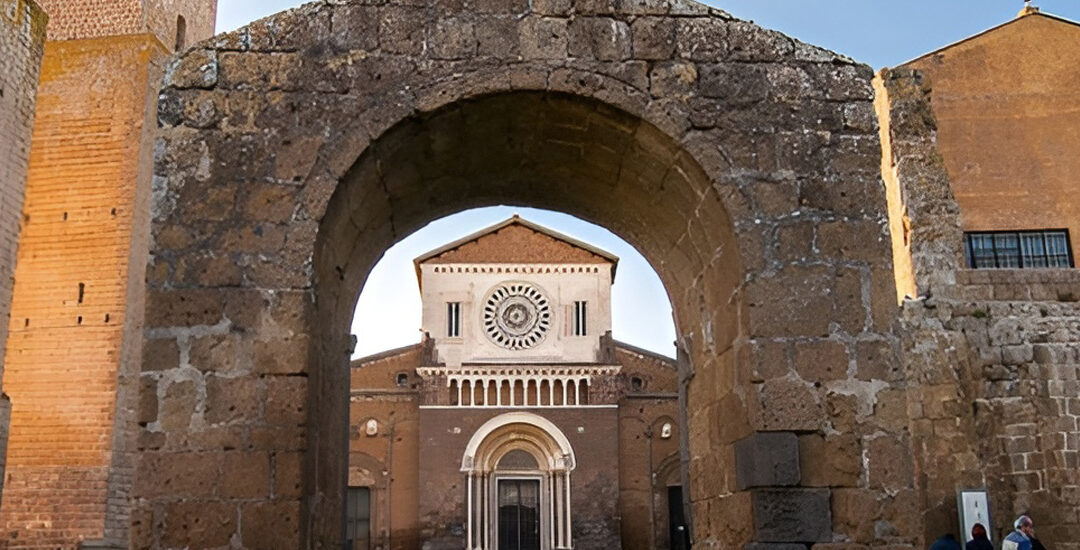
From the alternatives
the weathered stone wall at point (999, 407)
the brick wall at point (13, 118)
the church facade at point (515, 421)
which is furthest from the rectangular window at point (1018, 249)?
the church facade at point (515, 421)

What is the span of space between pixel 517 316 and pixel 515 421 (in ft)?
13.2

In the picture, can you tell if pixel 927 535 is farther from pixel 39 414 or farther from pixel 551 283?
pixel 551 283

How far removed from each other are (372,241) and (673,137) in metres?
2.29

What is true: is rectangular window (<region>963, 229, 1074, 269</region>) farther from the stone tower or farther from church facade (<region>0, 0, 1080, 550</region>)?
the stone tower

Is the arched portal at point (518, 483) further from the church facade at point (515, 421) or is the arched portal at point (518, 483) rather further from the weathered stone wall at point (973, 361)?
the weathered stone wall at point (973, 361)

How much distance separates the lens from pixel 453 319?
35.0 m

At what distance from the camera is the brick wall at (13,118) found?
42.1 feet

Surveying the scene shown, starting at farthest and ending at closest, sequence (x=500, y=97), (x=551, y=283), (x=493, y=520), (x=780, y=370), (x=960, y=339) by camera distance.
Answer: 1. (x=551, y=283)
2. (x=493, y=520)
3. (x=960, y=339)
4. (x=500, y=97)
5. (x=780, y=370)

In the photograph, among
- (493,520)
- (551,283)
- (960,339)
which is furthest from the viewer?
(551,283)

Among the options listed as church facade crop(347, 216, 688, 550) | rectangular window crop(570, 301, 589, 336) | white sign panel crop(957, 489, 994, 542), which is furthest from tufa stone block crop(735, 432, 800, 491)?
rectangular window crop(570, 301, 589, 336)

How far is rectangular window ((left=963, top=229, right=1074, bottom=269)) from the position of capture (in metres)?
14.5

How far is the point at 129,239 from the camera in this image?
1566 centimetres

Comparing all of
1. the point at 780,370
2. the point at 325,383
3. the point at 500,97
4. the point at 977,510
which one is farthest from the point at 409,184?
the point at 977,510

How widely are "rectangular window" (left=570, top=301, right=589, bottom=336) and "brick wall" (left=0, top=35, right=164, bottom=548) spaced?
2003cm
